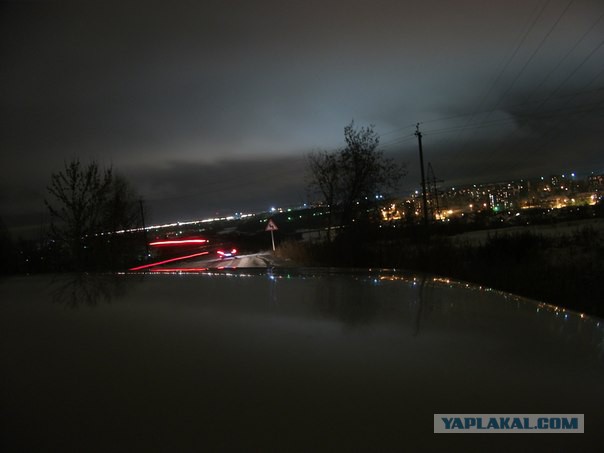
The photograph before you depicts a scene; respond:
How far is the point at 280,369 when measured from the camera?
198 centimetres

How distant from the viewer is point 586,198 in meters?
64.4

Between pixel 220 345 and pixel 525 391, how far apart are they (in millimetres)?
1417

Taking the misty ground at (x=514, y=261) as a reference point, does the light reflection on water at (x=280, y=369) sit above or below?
above

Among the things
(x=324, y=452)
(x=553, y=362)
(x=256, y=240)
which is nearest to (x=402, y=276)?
(x=553, y=362)

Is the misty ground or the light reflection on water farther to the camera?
the misty ground

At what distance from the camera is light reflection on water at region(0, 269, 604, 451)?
1.54 m

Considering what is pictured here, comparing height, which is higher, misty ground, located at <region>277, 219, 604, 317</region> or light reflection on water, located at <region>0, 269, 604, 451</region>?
light reflection on water, located at <region>0, 269, 604, 451</region>

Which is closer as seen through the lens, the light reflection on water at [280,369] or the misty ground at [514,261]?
the light reflection on water at [280,369]

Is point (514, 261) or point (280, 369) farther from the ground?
point (280, 369)

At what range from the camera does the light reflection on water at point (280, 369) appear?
1.54m

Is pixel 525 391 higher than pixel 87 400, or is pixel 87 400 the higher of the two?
pixel 87 400

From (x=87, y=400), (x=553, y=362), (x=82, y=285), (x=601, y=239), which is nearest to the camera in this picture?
(x=87, y=400)

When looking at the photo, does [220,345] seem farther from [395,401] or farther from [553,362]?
[553,362]

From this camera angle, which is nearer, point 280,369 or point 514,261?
point 280,369
